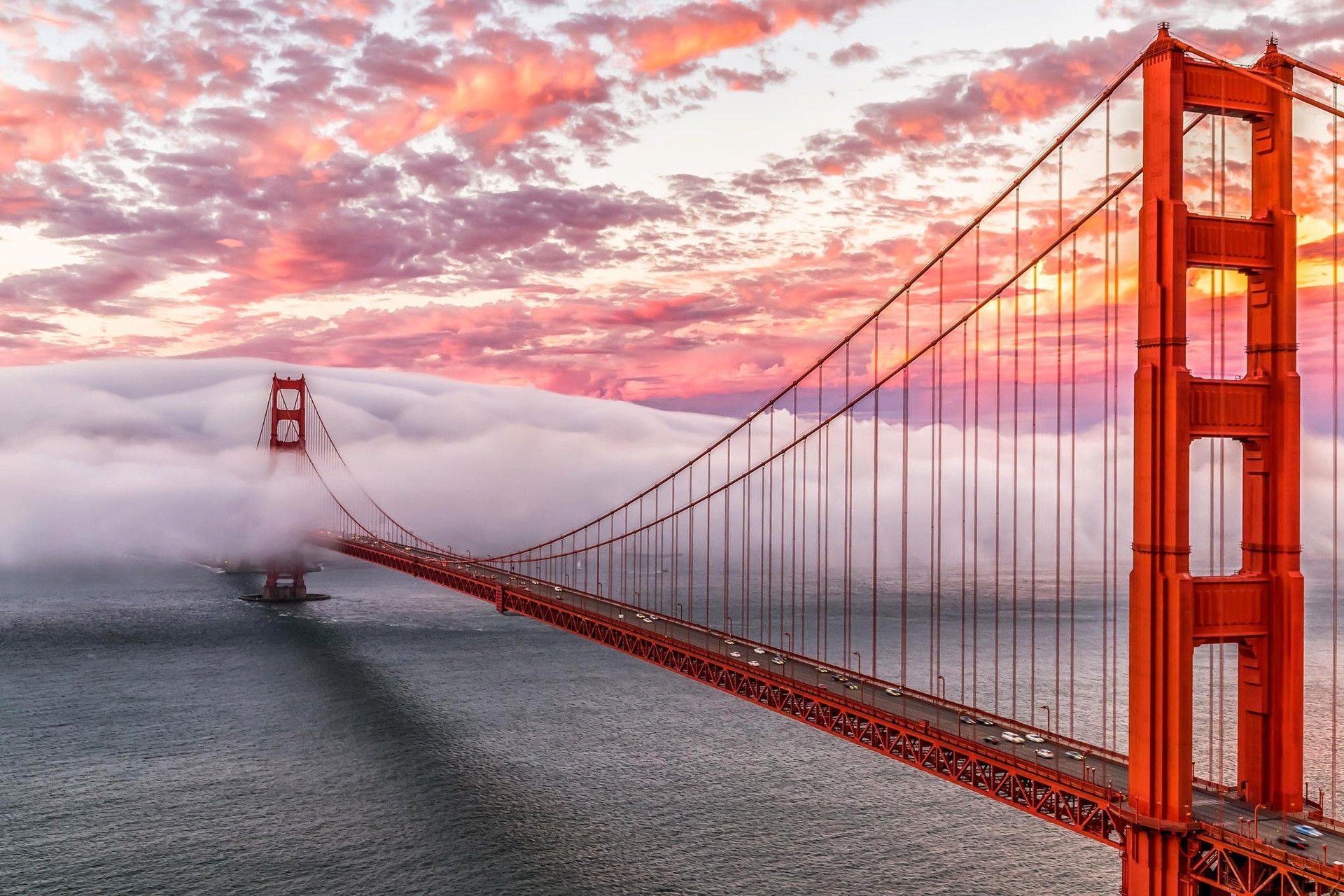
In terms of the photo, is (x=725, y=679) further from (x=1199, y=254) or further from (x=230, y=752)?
(x=230, y=752)

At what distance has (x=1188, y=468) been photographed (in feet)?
77.2

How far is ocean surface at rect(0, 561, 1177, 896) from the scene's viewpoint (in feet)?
133

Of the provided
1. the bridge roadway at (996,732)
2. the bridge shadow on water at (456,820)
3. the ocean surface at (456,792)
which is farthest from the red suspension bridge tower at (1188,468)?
the bridge shadow on water at (456,820)

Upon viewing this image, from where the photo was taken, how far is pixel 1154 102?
24062 millimetres

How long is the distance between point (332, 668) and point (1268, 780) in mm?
75742

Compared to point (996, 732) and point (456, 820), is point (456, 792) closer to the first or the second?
point (456, 820)

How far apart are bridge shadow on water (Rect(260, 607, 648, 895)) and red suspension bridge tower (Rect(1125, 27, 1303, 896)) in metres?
21.6

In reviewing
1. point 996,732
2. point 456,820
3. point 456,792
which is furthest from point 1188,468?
point 456,792

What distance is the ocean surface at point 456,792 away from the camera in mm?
40438

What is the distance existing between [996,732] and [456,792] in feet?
95.4

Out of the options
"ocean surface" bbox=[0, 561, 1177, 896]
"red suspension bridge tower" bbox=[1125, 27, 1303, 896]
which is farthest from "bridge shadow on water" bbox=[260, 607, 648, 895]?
"red suspension bridge tower" bbox=[1125, 27, 1303, 896]

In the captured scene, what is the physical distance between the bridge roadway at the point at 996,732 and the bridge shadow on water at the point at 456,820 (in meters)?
9.74

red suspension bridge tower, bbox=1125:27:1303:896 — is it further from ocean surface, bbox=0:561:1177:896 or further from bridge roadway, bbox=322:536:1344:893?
ocean surface, bbox=0:561:1177:896

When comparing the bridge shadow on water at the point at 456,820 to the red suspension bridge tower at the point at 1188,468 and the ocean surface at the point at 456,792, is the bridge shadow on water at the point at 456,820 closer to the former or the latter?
the ocean surface at the point at 456,792
